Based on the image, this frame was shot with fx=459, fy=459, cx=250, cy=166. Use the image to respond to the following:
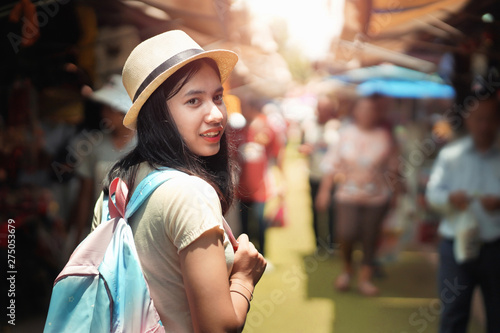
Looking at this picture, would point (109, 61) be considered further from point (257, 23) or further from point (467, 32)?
point (467, 32)

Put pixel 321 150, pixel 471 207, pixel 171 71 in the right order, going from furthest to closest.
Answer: pixel 321 150, pixel 471 207, pixel 171 71

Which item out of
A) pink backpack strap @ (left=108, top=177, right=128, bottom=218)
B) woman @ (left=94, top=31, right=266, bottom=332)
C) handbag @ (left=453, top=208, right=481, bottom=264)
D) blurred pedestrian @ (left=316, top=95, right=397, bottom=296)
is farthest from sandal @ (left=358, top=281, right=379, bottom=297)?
pink backpack strap @ (left=108, top=177, right=128, bottom=218)

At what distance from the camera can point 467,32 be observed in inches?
137

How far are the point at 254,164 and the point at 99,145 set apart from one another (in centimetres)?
212

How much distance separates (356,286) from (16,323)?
3.32m

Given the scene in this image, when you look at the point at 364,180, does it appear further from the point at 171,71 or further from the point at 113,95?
the point at 171,71

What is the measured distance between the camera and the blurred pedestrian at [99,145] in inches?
136

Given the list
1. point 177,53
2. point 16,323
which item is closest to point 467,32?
point 177,53

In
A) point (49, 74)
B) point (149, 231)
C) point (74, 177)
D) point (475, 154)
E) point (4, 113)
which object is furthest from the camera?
point (74, 177)

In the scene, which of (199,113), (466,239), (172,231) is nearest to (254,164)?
(466,239)

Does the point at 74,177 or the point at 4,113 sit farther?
the point at 74,177

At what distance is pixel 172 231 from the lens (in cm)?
113

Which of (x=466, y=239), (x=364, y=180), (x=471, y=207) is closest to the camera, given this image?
(x=466, y=239)

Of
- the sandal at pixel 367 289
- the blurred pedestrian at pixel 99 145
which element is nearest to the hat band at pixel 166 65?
the blurred pedestrian at pixel 99 145
